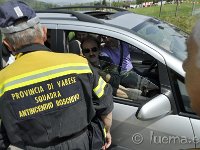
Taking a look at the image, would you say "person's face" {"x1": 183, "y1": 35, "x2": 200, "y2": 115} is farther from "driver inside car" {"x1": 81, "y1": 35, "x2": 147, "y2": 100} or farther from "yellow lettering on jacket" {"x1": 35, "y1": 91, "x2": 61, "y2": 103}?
"driver inside car" {"x1": 81, "y1": 35, "x2": 147, "y2": 100}

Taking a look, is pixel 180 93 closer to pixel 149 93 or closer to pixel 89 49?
pixel 149 93

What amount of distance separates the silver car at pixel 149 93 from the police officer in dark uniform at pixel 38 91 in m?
0.72

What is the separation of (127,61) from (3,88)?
1634mm

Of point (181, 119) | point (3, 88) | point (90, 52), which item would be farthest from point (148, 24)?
point (3, 88)

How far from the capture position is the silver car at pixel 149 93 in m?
2.98

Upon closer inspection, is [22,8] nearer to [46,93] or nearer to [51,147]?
[46,93]

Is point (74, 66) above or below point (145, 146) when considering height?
Answer: above

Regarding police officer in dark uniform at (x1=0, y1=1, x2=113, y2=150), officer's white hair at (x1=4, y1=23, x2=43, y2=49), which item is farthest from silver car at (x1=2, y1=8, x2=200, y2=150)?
officer's white hair at (x1=4, y1=23, x2=43, y2=49)

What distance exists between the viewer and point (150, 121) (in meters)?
3.05

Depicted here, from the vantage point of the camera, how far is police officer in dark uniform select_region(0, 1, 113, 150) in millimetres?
2260

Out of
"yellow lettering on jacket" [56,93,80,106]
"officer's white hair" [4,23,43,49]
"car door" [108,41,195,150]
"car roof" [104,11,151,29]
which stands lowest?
"car door" [108,41,195,150]

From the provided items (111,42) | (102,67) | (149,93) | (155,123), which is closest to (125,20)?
(111,42)

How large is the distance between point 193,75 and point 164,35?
8.15 ft

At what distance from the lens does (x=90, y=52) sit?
3.63 metres
